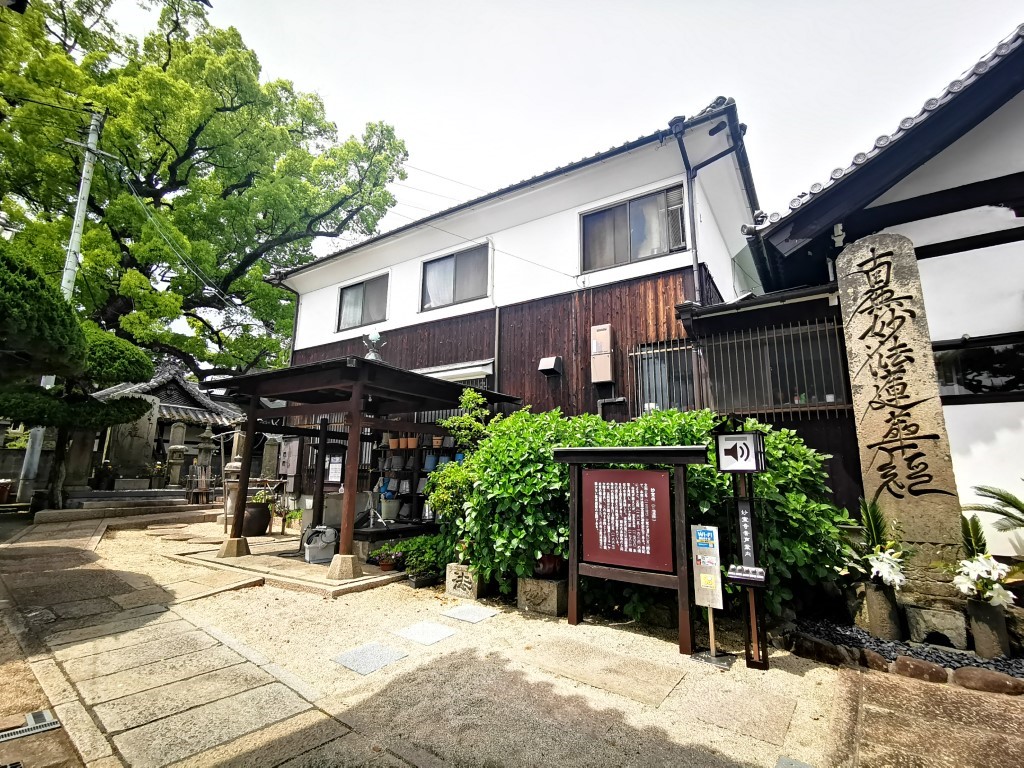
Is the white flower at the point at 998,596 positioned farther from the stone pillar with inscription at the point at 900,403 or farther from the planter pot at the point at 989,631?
the stone pillar with inscription at the point at 900,403

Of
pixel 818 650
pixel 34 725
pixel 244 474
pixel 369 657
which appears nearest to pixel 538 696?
pixel 369 657

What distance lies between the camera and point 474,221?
474 inches

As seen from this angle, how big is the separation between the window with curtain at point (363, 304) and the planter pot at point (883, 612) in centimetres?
1227

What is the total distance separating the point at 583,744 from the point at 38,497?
18.2m

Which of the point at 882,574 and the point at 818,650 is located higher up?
the point at 882,574

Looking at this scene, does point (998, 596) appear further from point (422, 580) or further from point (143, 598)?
point (143, 598)

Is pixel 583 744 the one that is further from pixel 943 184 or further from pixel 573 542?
pixel 943 184

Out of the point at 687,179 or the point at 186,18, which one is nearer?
the point at 687,179

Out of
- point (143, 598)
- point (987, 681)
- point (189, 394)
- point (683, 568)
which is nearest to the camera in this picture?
point (987, 681)

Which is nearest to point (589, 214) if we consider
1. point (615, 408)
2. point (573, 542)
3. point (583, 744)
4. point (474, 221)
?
point (474, 221)

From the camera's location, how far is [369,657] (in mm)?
4723

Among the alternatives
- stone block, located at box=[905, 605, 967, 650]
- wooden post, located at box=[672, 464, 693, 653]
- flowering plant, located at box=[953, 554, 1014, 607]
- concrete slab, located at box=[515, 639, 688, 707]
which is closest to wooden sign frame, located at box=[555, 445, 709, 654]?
wooden post, located at box=[672, 464, 693, 653]

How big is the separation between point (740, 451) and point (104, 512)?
17.5 meters

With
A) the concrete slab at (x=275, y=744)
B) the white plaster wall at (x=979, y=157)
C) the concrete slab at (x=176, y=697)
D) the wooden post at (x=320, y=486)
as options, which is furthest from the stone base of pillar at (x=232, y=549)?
the white plaster wall at (x=979, y=157)
